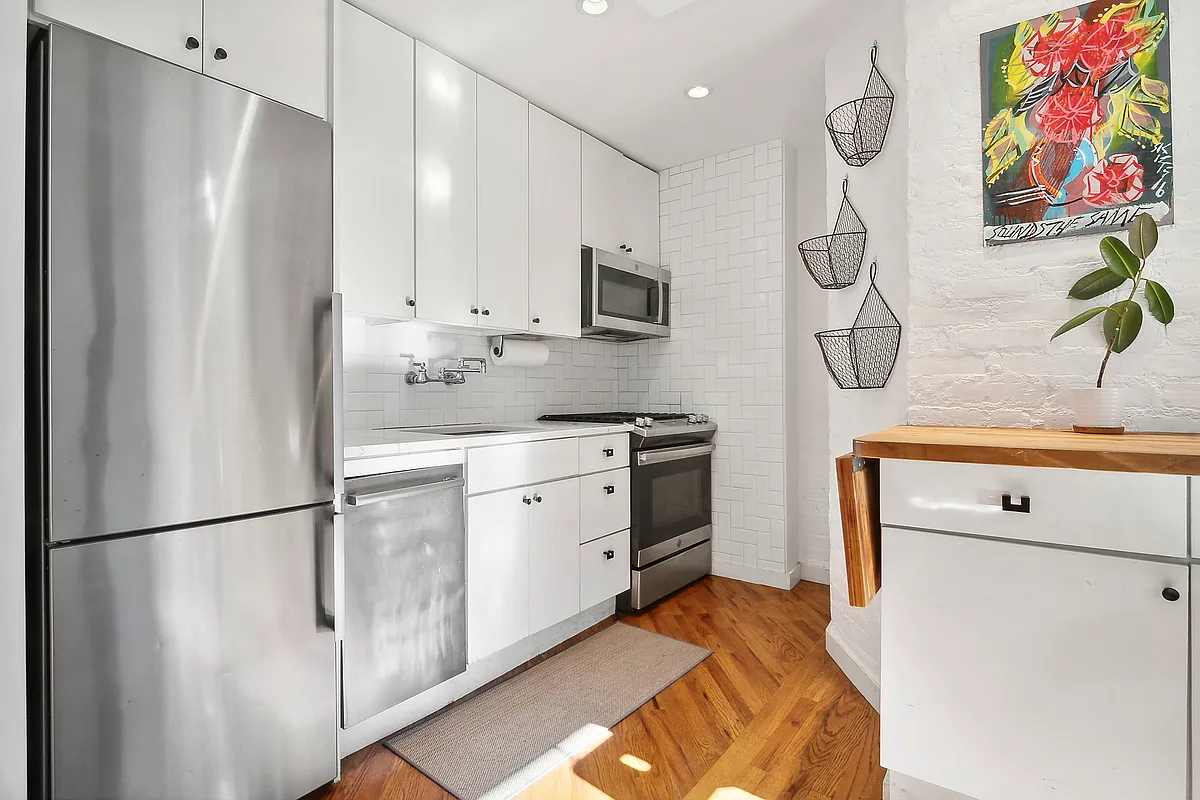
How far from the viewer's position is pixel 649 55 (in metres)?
2.55

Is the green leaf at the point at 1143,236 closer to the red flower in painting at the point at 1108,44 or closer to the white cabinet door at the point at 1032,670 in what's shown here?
the red flower in painting at the point at 1108,44

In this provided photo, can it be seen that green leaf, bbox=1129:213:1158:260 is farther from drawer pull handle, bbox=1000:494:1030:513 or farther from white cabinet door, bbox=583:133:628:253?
white cabinet door, bbox=583:133:628:253

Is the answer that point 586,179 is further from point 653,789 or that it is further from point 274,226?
point 653,789

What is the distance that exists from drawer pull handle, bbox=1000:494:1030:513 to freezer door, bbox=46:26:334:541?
65.6 inches

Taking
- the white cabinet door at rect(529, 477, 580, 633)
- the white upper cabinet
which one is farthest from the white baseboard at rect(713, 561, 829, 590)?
the white upper cabinet

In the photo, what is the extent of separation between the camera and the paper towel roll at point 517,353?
3.00 metres

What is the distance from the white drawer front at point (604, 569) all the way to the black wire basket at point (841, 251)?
1505mm

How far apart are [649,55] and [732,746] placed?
2611 mm

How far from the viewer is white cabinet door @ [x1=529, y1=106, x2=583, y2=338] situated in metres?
2.92

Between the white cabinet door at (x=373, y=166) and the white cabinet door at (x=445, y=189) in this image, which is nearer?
the white cabinet door at (x=373, y=166)

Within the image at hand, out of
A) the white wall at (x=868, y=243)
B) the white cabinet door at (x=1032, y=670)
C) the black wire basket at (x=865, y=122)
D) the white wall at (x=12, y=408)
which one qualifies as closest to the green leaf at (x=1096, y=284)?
the white wall at (x=868, y=243)

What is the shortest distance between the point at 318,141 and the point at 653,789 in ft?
6.70

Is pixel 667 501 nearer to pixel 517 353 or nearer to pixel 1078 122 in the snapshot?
pixel 517 353

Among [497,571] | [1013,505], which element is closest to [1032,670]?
[1013,505]
